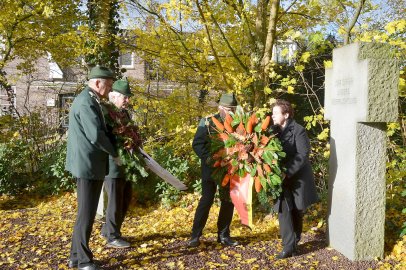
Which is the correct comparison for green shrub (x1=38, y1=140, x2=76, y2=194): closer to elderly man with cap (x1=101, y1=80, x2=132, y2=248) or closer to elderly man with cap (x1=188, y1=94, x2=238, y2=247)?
elderly man with cap (x1=101, y1=80, x2=132, y2=248)

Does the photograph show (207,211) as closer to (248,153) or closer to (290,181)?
(248,153)

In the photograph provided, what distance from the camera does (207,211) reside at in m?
4.77

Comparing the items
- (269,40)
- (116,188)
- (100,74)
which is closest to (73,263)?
(116,188)

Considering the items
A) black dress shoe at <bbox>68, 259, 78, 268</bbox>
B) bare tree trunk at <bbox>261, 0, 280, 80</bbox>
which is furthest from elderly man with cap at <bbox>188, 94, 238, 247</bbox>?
bare tree trunk at <bbox>261, 0, 280, 80</bbox>

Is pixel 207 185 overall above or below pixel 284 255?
above

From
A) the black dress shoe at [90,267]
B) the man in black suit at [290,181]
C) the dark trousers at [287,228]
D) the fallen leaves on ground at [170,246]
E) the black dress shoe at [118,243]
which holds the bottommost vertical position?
the fallen leaves on ground at [170,246]

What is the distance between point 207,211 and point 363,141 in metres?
1.95

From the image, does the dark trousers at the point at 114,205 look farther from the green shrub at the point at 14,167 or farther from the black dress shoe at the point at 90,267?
the green shrub at the point at 14,167

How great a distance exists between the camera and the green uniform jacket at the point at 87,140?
12.8 feet

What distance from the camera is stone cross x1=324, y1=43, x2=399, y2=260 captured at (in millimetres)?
4102

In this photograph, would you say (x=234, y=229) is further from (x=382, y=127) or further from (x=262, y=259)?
(x=382, y=127)

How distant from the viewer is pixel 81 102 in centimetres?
396

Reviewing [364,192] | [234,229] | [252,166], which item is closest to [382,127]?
[364,192]

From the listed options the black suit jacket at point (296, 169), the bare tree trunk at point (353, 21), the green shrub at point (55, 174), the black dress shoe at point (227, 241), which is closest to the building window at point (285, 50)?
the bare tree trunk at point (353, 21)
